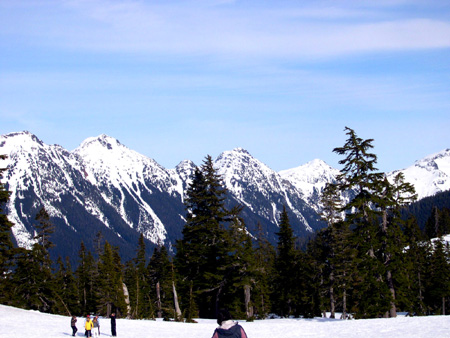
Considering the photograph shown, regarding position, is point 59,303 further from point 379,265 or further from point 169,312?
point 379,265

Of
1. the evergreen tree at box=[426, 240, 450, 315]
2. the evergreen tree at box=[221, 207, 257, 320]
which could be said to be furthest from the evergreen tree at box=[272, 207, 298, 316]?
the evergreen tree at box=[426, 240, 450, 315]

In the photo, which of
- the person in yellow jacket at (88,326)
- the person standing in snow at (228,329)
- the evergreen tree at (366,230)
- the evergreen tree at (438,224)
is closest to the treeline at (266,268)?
the evergreen tree at (366,230)

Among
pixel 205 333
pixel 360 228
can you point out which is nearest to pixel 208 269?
pixel 205 333

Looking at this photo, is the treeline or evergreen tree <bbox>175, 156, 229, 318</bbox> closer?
the treeline

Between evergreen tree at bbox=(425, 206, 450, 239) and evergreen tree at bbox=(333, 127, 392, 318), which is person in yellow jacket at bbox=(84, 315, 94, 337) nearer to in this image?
evergreen tree at bbox=(333, 127, 392, 318)

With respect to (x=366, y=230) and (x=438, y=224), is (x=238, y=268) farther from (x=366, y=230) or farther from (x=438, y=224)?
(x=438, y=224)

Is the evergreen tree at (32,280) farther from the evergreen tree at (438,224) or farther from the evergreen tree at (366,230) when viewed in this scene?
the evergreen tree at (438,224)

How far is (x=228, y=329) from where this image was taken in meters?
13.1

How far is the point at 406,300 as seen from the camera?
39000mm

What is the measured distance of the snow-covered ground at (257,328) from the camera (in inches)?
1288

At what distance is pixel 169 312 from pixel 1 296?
1586 cm

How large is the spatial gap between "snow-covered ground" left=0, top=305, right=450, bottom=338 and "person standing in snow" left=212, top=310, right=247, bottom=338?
66.6 ft

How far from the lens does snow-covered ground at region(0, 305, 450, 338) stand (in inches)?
1288

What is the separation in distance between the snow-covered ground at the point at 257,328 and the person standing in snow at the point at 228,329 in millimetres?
20308
